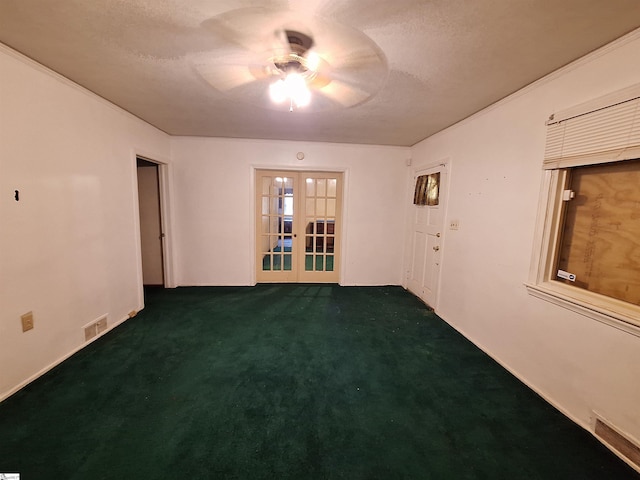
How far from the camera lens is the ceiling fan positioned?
142 centimetres

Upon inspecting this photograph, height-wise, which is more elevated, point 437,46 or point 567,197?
point 437,46

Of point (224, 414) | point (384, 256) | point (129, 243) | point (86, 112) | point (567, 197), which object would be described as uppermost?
point (86, 112)

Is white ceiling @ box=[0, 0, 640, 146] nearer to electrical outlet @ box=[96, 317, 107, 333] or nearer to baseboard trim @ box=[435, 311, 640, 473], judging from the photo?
electrical outlet @ box=[96, 317, 107, 333]

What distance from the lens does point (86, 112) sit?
238 centimetres

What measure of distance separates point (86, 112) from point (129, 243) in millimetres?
1363

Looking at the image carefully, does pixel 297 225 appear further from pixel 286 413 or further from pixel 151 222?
pixel 286 413

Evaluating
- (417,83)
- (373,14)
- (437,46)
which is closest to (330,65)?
(373,14)

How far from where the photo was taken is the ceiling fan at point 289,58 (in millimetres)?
1415

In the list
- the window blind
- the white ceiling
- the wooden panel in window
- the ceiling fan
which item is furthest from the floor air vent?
the ceiling fan

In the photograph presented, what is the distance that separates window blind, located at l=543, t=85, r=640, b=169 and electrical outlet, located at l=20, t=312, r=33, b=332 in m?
3.95

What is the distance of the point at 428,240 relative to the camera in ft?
12.2

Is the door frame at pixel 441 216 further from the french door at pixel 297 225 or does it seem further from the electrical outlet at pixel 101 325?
the electrical outlet at pixel 101 325

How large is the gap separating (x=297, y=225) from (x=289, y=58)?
2800 millimetres

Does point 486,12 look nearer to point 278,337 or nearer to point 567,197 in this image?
point 567,197
